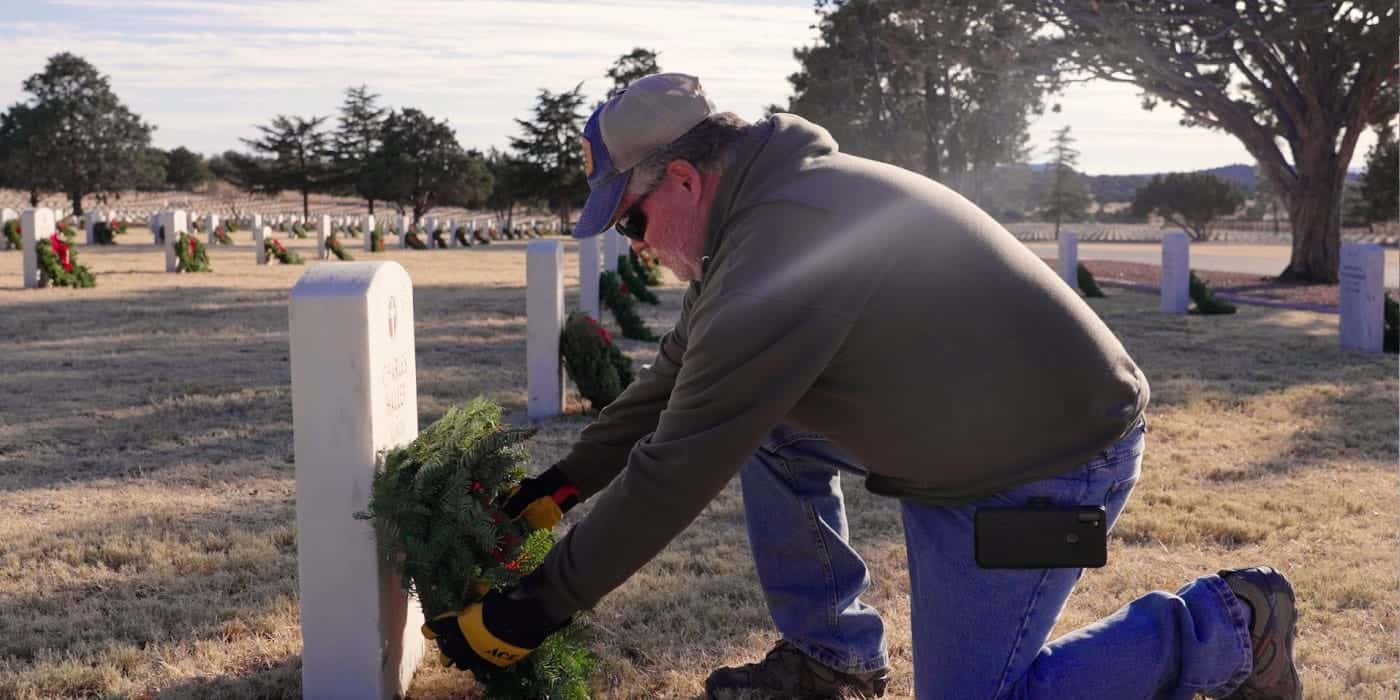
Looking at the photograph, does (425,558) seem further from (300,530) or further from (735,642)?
(735,642)

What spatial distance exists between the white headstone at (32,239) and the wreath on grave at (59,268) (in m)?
0.06

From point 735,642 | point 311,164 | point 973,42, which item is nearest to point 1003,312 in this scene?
point 735,642

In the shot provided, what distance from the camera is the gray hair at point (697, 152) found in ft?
8.05

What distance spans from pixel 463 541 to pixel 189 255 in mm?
19201

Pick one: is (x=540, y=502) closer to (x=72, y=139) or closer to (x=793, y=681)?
(x=793, y=681)

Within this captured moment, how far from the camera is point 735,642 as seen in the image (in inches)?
147

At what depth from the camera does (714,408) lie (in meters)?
2.26

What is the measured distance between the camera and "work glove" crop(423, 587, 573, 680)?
2.44 metres

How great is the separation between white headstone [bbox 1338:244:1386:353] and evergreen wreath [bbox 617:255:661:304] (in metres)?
7.62

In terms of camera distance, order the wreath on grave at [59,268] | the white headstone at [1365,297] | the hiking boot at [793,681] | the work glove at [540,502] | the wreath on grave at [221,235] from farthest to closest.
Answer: the wreath on grave at [221,235], the wreath on grave at [59,268], the white headstone at [1365,297], the hiking boot at [793,681], the work glove at [540,502]

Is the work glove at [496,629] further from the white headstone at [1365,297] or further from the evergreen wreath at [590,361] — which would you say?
the white headstone at [1365,297]

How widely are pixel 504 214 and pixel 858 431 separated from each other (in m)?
78.1

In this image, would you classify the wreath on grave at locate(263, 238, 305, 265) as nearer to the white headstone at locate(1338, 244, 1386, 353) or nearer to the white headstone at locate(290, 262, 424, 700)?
the white headstone at locate(1338, 244, 1386, 353)

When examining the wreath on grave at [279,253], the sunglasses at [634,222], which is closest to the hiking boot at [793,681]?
the sunglasses at [634,222]
